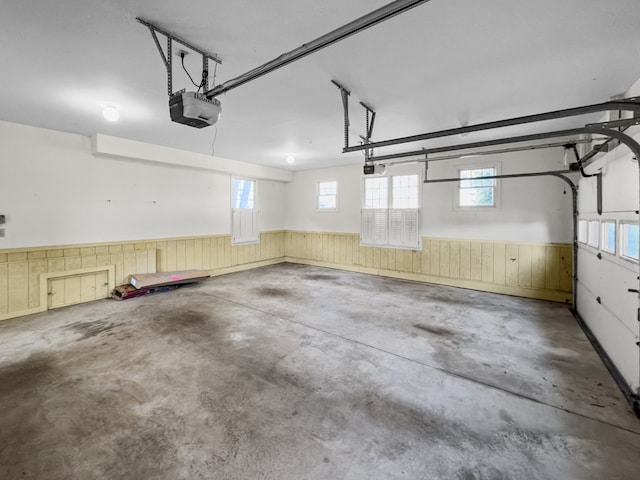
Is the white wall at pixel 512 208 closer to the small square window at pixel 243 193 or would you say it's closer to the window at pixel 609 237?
the window at pixel 609 237

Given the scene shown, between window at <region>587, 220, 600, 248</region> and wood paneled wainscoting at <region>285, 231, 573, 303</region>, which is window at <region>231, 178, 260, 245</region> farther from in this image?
window at <region>587, 220, 600, 248</region>

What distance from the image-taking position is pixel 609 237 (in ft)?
9.46

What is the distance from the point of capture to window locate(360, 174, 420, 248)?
6242 millimetres

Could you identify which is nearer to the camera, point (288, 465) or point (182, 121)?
point (288, 465)

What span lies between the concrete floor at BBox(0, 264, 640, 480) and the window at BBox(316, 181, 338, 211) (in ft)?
13.7

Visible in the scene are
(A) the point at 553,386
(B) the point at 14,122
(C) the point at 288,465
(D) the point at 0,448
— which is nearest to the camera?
(C) the point at 288,465

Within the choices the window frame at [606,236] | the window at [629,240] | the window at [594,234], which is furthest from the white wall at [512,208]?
the window at [629,240]

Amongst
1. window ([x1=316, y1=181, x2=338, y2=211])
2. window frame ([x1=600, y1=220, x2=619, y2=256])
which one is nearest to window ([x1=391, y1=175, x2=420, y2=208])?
window ([x1=316, y1=181, x2=338, y2=211])

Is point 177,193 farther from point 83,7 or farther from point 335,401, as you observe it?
point 335,401

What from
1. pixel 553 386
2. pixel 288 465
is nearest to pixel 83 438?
pixel 288 465

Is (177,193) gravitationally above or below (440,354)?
above

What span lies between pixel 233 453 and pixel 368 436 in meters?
0.84

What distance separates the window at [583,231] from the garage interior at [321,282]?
0.05 metres

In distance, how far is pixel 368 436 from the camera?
1832 mm
